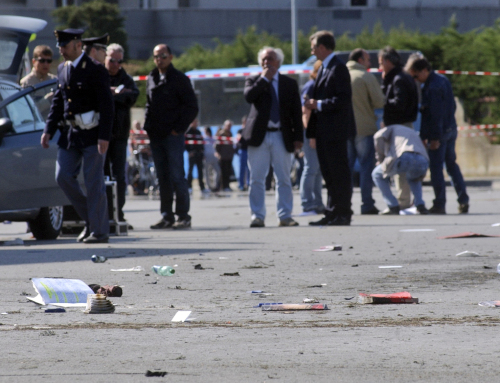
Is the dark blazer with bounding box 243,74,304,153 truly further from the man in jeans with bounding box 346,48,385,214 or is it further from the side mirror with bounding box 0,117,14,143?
the side mirror with bounding box 0,117,14,143

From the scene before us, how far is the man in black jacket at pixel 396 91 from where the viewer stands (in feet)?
40.2

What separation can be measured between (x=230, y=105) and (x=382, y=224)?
1813cm

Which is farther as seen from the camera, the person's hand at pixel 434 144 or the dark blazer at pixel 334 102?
the person's hand at pixel 434 144

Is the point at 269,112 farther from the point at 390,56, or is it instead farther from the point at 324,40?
the point at 390,56

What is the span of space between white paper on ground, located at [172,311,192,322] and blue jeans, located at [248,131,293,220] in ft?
19.6

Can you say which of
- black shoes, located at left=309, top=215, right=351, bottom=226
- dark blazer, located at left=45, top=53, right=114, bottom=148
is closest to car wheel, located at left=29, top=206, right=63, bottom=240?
dark blazer, located at left=45, top=53, right=114, bottom=148

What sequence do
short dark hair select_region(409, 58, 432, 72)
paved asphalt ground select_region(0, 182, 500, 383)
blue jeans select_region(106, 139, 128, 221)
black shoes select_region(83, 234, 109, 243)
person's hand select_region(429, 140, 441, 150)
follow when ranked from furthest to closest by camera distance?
short dark hair select_region(409, 58, 432, 72), person's hand select_region(429, 140, 441, 150), blue jeans select_region(106, 139, 128, 221), black shoes select_region(83, 234, 109, 243), paved asphalt ground select_region(0, 182, 500, 383)

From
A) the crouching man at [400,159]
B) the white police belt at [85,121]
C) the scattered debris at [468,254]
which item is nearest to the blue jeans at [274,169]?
the crouching man at [400,159]

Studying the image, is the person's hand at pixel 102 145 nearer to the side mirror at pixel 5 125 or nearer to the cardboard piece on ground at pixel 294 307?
the side mirror at pixel 5 125

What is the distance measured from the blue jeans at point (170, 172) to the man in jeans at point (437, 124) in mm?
3090

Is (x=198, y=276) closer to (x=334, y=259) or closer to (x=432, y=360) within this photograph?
(x=334, y=259)

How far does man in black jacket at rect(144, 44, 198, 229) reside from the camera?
1100 centimetres

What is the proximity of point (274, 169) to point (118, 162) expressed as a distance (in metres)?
1.62

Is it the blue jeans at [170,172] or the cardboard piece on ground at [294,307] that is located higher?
the cardboard piece on ground at [294,307]
